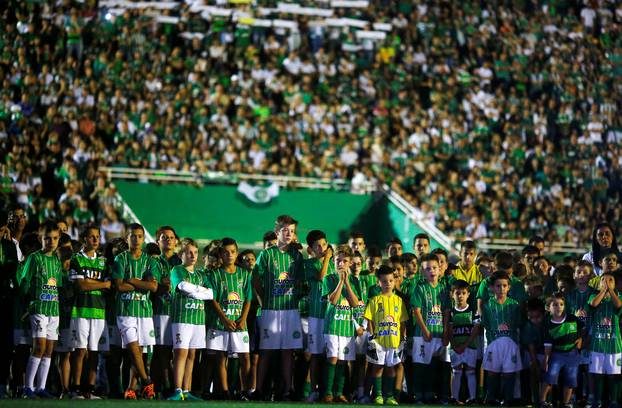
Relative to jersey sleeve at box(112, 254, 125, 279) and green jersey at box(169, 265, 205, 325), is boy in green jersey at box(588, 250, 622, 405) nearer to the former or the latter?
green jersey at box(169, 265, 205, 325)

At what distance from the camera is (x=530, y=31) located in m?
31.2

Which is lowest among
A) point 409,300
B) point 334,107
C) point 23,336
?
point 23,336

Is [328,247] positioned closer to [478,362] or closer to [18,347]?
[478,362]

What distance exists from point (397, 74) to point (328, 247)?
17308 millimetres

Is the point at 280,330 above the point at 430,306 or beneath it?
beneath

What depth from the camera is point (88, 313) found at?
1166cm

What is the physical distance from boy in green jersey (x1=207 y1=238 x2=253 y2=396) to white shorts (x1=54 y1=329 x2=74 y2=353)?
4.81 feet

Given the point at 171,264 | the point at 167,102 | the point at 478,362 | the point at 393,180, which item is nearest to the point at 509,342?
the point at 478,362

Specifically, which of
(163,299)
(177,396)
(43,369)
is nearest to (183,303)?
(163,299)

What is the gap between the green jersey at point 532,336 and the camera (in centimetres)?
1225

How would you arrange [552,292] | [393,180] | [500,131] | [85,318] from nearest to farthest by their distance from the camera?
[85,318]
[552,292]
[393,180]
[500,131]

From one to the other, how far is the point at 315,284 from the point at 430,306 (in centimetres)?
135

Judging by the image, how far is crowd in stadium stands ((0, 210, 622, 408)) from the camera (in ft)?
38.1

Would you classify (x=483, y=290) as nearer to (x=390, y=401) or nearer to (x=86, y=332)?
(x=390, y=401)
